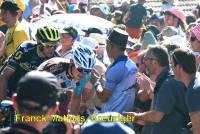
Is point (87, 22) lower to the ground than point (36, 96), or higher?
lower

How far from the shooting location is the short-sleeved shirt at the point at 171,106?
19.7ft

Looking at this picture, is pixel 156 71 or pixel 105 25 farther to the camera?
pixel 105 25

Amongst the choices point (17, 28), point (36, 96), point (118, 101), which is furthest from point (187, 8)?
point (36, 96)

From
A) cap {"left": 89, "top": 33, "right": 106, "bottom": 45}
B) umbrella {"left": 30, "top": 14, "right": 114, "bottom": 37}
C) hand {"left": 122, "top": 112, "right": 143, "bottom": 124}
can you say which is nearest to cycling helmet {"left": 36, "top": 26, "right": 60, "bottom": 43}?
hand {"left": 122, "top": 112, "right": 143, "bottom": 124}

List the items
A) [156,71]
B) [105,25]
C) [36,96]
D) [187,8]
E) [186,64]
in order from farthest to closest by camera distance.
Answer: [187,8], [105,25], [156,71], [186,64], [36,96]

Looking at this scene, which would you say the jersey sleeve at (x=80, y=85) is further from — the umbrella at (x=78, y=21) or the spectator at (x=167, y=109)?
the umbrella at (x=78, y=21)

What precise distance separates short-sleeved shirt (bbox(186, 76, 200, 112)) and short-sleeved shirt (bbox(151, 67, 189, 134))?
8.3 inches

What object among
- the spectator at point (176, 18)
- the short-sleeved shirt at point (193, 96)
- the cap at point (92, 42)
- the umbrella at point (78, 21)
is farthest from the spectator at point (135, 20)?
the short-sleeved shirt at point (193, 96)

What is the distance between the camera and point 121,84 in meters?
6.54

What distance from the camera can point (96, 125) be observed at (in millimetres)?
3166

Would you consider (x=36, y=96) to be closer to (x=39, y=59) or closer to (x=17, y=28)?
(x=39, y=59)

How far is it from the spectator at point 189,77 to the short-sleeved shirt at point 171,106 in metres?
0.12

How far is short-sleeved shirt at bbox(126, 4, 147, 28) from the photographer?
1320 cm

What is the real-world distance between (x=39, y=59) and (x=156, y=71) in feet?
4.09
